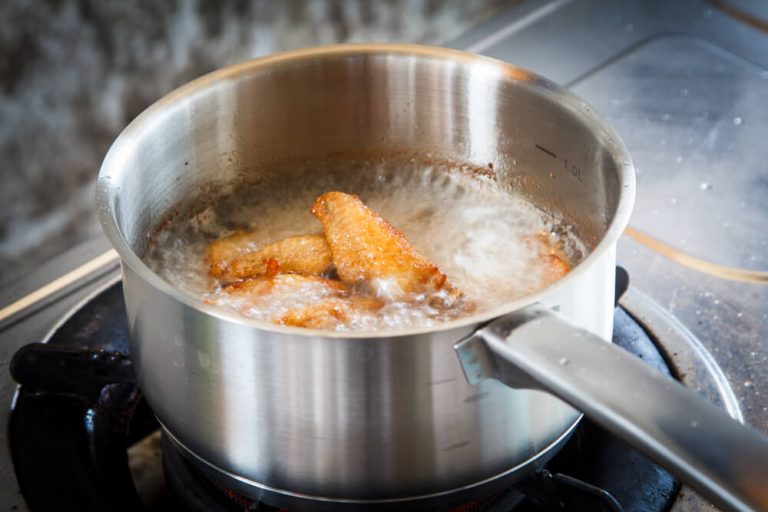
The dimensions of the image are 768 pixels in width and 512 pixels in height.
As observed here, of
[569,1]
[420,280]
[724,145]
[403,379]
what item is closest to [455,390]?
[403,379]

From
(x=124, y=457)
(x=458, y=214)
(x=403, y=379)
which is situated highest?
(x=403, y=379)

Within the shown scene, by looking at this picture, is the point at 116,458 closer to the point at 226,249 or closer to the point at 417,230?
the point at 226,249

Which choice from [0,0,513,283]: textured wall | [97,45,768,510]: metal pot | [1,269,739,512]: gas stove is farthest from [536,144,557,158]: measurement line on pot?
[0,0,513,283]: textured wall

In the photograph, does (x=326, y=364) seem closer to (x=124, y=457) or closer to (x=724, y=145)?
(x=124, y=457)

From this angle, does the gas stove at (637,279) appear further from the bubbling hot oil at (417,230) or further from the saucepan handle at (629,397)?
the saucepan handle at (629,397)

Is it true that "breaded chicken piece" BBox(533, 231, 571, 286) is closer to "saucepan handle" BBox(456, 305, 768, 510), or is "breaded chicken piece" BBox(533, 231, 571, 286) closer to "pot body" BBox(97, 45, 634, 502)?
"pot body" BBox(97, 45, 634, 502)
